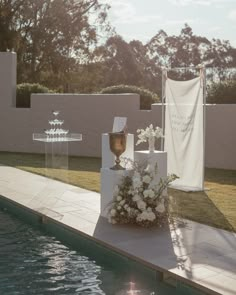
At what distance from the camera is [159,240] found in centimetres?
449

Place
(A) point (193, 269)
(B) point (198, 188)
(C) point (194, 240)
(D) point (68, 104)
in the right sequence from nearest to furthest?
1. (A) point (193, 269)
2. (C) point (194, 240)
3. (B) point (198, 188)
4. (D) point (68, 104)

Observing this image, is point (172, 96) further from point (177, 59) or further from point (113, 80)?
point (177, 59)

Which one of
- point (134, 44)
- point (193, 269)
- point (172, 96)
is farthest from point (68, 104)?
point (134, 44)

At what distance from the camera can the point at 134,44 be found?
3381 cm

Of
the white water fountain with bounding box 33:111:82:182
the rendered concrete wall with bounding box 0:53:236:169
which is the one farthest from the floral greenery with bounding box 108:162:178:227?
the rendered concrete wall with bounding box 0:53:236:169

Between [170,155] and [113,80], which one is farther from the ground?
[113,80]

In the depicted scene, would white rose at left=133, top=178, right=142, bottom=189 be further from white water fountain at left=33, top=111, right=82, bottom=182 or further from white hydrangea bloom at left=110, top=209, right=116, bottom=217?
white water fountain at left=33, top=111, right=82, bottom=182

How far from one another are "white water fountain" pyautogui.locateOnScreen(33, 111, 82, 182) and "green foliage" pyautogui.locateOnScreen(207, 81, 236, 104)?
4322 millimetres

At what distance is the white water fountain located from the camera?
737 cm

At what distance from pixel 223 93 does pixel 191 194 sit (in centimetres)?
452

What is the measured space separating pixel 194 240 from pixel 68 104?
8113 millimetres

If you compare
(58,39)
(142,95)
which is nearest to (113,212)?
(142,95)

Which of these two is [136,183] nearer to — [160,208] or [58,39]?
[160,208]

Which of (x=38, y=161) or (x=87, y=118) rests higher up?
(x=87, y=118)
